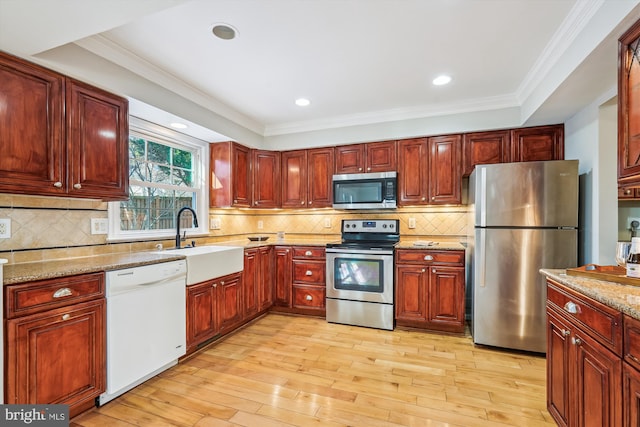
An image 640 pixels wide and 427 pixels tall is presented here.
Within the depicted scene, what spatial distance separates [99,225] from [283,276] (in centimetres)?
207

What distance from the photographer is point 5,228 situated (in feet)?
6.21

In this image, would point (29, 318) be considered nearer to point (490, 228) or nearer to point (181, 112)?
point (181, 112)

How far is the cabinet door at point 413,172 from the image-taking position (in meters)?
3.53

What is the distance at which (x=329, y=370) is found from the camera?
7.89ft

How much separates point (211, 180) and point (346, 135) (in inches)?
70.3

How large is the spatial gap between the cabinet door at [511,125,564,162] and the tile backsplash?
0.85 meters

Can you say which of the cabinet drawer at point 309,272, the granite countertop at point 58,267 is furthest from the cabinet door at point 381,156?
the granite countertop at point 58,267

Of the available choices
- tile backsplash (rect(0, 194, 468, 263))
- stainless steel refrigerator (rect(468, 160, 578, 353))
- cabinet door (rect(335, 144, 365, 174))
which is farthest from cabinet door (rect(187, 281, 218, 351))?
stainless steel refrigerator (rect(468, 160, 578, 353))

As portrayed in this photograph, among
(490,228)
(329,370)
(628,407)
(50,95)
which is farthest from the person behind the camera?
(490,228)

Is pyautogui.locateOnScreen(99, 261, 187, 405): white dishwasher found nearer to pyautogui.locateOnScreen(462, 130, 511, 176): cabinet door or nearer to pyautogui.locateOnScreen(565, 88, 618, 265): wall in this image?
pyautogui.locateOnScreen(462, 130, 511, 176): cabinet door

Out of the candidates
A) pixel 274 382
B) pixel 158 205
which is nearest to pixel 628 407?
pixel 274 382

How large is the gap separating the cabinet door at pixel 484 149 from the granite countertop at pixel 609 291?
1969mm

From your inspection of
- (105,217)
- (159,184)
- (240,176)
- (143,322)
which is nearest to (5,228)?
(105,217)

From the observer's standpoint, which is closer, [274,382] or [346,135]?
[274,382]
